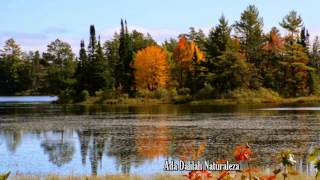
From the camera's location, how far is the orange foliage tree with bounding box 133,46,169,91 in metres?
98.4

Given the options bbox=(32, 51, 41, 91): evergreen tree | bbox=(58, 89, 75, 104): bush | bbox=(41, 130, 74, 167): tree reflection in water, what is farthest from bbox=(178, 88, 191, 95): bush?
bbox=(32, 51, 41, 91): evergreen tree

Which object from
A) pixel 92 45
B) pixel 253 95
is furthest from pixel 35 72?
pixel 253 95

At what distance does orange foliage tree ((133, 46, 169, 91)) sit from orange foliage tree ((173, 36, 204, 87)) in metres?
2.53

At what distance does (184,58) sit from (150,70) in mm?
6233

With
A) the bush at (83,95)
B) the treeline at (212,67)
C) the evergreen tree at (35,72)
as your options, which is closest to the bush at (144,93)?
the treeline at (212,67)

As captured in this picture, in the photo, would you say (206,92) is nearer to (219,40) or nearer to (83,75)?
(219,40)

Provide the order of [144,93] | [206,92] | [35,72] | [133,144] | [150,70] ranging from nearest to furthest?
[133,144]
[206,92]
[144,93]
[150,70]
[35,72]

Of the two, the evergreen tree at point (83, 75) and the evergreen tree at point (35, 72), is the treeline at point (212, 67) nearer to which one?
the evergreen tree at point (83, 75)

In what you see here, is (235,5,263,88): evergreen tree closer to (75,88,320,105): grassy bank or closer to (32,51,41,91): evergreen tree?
(75,88,320,105): grassy bank

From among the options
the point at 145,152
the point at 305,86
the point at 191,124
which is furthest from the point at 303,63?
the point at 145,152

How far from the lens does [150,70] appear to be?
3907 inches

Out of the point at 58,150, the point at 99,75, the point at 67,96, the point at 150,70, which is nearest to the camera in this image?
the point at 58,150

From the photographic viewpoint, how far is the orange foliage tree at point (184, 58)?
322ft

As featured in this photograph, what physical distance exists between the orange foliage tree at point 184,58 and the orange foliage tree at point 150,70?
8.29 ft
